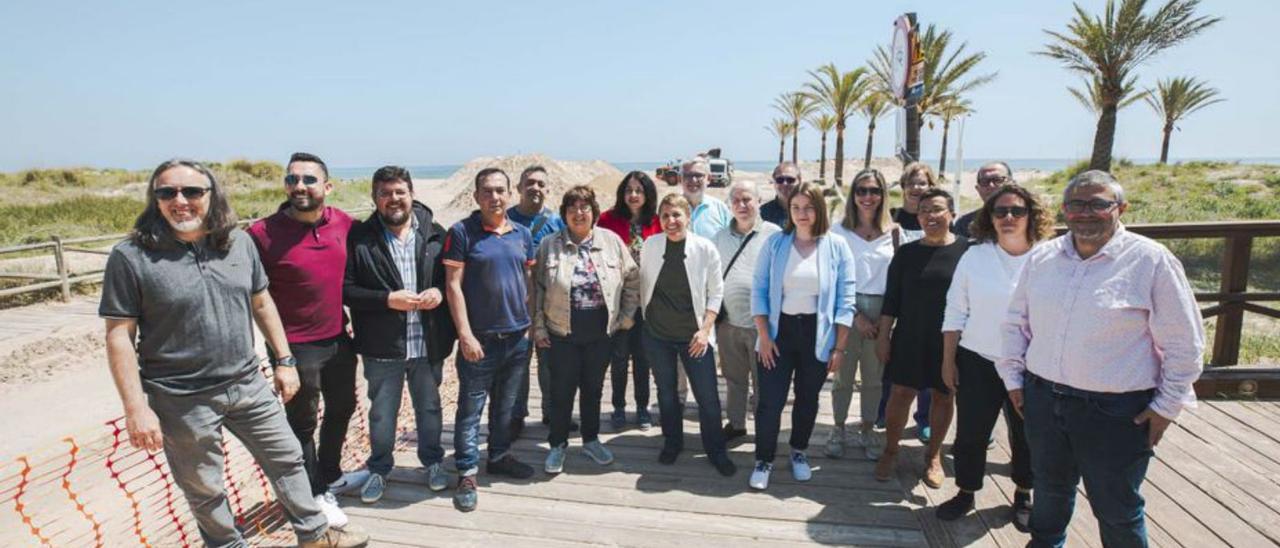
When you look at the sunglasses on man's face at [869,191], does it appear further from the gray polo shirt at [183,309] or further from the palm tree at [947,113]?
the palm tree at [947,113]

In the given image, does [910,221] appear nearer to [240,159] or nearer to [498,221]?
[498,221]

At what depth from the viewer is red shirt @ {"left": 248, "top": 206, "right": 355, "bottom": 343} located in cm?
312

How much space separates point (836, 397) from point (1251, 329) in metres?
8.62

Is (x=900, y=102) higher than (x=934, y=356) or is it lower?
higher

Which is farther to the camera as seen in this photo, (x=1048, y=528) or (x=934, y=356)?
(x=934, y=356)

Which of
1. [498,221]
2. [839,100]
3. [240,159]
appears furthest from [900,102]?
[240,159]

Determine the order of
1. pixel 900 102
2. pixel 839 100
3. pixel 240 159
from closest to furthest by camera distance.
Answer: pixel 900 102, pixel 839 100, pixel 240 159

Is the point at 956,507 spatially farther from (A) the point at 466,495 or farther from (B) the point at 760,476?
(A) the point at 466,495

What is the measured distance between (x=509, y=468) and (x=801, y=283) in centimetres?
214

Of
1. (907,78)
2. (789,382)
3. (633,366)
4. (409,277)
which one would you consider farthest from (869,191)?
(409,277)

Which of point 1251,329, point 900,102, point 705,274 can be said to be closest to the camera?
point 705,274

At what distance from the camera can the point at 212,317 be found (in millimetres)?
2648

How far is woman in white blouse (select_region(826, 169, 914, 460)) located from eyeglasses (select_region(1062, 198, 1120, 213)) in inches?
59.1

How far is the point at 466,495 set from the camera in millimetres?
3592
